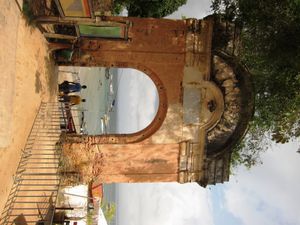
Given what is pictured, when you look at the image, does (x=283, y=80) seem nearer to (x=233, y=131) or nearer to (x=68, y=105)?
(x=233, y=131)

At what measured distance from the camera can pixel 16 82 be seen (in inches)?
414

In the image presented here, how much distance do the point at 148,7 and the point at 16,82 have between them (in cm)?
1557

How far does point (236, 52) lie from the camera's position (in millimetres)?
14227

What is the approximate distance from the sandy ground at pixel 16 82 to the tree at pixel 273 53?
6.20 metres

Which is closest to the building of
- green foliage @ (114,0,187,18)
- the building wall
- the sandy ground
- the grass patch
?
the building wall

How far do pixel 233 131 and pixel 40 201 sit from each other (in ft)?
22.7

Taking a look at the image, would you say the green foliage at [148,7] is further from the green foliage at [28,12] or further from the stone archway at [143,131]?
the green foliage at [28,12]

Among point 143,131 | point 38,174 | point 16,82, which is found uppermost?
point 16,82

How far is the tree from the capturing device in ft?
41.6

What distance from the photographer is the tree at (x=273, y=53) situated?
12680 mm

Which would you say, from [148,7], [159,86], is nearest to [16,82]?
[159,86]

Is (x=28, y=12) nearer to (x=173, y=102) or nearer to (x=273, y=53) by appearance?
(x=173, y=102)

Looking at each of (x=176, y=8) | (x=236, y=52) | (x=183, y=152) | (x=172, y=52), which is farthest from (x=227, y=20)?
(x=176, y=8)

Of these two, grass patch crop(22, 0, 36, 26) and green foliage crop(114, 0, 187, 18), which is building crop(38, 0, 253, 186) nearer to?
grass patch crop(22, 0, 36, 26)
